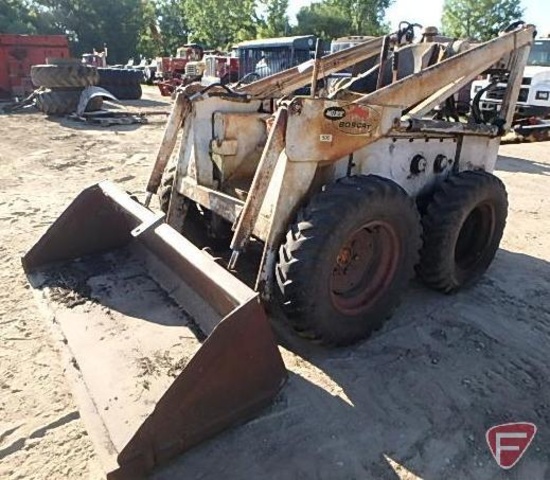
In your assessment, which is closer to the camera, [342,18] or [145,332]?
[145,332]

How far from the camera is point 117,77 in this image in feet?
52.4

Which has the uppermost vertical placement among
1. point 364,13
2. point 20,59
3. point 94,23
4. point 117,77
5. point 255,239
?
point 364,13

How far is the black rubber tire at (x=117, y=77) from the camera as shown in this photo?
15.7 metres

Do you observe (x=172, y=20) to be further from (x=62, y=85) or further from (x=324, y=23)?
(x=62, y=85)

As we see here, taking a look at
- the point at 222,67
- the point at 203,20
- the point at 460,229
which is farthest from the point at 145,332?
the point at 203,20

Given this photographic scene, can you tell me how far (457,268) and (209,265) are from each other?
2094 millimetres

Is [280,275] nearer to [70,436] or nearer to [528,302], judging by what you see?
[70,436]

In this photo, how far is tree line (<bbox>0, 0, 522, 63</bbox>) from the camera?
40.3m

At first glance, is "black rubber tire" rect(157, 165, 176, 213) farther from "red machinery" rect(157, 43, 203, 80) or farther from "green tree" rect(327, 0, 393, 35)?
"green tree" rect(327, 0, 393, 35)

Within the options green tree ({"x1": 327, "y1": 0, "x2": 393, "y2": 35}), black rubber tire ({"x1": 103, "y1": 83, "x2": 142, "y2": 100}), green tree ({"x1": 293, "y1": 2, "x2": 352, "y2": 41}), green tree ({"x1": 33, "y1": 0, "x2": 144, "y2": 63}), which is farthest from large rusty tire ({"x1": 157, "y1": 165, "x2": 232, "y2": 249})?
green tree ({"x1": 327, "y1": 0, "x2": 393, "y2": 35})

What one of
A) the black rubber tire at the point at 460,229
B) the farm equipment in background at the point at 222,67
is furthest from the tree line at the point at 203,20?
the black rubber tire at the point at 460,229

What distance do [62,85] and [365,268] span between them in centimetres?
1094

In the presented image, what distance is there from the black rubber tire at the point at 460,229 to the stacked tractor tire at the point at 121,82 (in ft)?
48.2

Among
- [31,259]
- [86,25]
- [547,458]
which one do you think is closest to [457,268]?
[547,458]
